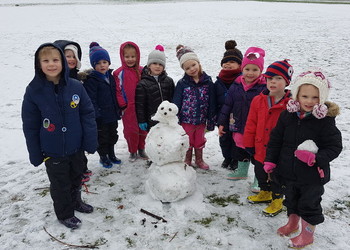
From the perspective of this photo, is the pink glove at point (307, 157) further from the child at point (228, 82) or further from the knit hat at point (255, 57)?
the child at point (228, 82)

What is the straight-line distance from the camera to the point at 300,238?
2883 millimetres

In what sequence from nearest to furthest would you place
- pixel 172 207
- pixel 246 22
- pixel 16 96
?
pixel 172 207
pixel 16 96
pixel 246 22

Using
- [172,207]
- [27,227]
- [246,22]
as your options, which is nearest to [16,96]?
[27,227]

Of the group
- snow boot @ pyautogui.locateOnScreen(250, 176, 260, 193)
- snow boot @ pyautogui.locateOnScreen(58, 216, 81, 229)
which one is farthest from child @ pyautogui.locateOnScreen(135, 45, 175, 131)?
snow boot @ pyautogui.locateOnScreen(250, 176, 260, 193)

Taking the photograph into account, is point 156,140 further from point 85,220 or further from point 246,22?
point 246,22

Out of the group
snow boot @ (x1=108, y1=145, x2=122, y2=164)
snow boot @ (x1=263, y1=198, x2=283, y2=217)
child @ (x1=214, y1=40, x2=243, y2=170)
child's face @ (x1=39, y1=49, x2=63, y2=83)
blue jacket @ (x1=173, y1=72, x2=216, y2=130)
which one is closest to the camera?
child's face @ (x1=39, y1=49, x2=63, y2=83)

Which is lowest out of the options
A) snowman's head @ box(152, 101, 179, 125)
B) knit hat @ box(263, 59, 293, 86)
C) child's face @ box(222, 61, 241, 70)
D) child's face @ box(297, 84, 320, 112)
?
snowman's head @ box(152, 101, 179, 125)

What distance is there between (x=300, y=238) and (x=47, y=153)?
2739 mm

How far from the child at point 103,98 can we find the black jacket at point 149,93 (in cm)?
39

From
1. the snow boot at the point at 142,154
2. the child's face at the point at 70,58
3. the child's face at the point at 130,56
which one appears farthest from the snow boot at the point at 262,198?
the child's face at the point at 70,58

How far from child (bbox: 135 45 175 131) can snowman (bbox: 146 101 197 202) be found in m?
0.80

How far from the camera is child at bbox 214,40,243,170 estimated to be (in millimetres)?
4215

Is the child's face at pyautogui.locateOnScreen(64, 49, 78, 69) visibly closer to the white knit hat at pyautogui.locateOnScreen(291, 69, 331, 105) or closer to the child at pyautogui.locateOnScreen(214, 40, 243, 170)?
the child at pyautogui.locateOnScreen(214, 40, 243, 170)

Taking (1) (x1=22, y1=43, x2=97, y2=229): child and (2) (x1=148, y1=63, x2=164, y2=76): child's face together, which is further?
(2) (x1=148, y1=63, x2=164, y2=76): child's face
